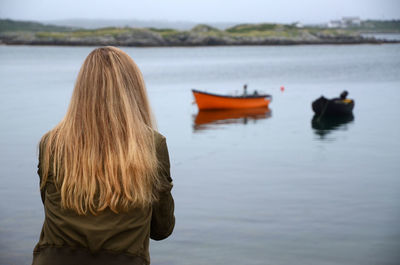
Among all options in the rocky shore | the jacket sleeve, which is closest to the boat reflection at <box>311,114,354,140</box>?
the jacket sleeve

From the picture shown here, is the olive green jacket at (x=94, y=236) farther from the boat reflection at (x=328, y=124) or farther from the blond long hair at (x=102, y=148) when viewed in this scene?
the boat reflection at (x=328, y=124)

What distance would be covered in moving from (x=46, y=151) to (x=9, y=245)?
23.5ft

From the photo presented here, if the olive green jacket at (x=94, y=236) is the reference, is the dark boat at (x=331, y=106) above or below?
below

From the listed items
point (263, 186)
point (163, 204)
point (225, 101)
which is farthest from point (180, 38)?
point (163, 204)

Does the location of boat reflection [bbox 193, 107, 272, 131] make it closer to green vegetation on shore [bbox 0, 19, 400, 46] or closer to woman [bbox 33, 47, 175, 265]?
woman [bbox 33, 47, 175, 265]

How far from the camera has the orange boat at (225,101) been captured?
31219 mm

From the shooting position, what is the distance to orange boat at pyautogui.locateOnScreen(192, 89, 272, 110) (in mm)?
31219

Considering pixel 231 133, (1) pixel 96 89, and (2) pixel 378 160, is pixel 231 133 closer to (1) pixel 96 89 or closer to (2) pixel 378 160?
(2) pixel 378 160

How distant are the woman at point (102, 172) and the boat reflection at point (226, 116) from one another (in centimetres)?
2390

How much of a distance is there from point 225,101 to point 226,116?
1.06 m

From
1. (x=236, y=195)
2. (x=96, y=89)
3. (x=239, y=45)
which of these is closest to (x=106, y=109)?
(x=96, y=89)

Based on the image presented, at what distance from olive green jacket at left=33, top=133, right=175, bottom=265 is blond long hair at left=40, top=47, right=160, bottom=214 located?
0.15 feet

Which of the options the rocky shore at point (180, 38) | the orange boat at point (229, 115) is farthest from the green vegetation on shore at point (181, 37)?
the orange boat at point (229, 115)

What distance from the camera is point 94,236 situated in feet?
7.23
